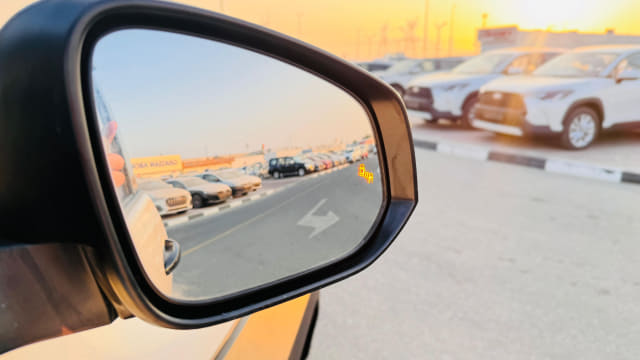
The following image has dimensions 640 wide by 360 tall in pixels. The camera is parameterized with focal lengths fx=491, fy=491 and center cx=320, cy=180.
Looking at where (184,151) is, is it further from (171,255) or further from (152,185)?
(171,255)

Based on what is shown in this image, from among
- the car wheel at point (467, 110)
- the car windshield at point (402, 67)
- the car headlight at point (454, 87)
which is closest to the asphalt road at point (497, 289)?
the car headlight at point (454, 87)

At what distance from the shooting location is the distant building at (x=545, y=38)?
27.2m

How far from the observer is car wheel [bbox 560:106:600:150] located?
7832mm

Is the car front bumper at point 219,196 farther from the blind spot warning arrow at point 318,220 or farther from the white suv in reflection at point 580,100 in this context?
the white suv in reflection at point 580,100

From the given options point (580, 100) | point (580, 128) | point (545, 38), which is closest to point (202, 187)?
point (580, 100)

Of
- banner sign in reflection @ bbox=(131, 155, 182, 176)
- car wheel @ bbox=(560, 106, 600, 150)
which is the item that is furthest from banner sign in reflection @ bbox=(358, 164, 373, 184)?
car wheel @ bbox=(560, 106, 600, 150)

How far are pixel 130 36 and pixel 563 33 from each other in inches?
1247

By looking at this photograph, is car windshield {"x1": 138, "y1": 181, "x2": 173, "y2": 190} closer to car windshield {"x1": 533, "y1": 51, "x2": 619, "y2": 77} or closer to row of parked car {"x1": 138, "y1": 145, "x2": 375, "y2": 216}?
row of parked car {"x1": 138, "y1": 145, "x2": 375, "y2": 216}

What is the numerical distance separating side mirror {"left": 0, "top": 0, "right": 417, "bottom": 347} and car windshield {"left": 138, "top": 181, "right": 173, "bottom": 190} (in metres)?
0.01

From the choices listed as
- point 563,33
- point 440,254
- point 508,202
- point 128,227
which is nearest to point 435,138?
point 508,202

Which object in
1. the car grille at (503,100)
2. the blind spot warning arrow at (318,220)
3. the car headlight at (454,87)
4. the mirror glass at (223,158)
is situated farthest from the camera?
the car headlight at (454,87)

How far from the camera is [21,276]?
21.7 inches

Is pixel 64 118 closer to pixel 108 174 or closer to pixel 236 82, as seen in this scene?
pixel 108 174

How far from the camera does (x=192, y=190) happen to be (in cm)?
79
